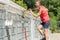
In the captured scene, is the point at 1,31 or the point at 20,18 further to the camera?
the point at 20,18

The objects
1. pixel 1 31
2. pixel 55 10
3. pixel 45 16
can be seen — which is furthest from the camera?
pixel 55 10

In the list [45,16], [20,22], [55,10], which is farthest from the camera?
[55,10]

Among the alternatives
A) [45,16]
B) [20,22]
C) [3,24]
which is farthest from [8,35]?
[45,16]

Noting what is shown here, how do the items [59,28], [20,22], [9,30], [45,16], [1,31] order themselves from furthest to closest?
[59,28] → [45,16] → [20,22] → [9,30] → [1,31]

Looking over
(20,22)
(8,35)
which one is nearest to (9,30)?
(8,35)

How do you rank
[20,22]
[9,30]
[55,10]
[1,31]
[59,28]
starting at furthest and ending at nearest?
[55,10], [59,28], [20,22], [9,30], [1,31]

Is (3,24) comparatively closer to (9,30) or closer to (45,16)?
(9,30)

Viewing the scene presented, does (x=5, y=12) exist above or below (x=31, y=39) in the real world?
above

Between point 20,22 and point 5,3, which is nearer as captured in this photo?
point 5,3

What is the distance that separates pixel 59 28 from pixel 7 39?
32907mm

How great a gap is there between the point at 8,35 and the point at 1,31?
740 mm

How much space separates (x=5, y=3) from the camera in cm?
579

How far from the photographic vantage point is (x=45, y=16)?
10352 mm

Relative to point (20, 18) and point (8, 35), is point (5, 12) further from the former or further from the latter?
point (20, 18)
